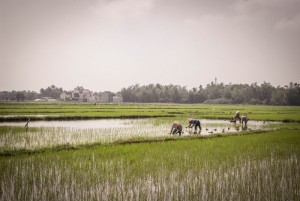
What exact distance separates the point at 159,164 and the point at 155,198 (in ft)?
7.57

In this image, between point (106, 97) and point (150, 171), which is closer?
point (150, 171)

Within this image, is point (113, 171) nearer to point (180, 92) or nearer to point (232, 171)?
point (232, 171)

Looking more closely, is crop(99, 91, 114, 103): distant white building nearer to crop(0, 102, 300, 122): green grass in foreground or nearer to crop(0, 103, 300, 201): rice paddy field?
crop(0, 102, 300, 122): green grass in foreground

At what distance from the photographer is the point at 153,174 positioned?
603 centimetres

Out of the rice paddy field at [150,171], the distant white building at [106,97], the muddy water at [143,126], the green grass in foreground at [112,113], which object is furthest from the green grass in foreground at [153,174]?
the distant white building at [106,97]

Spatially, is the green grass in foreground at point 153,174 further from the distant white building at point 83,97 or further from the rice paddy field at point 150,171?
the distant white building at point 83,97

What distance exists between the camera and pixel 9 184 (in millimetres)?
5102

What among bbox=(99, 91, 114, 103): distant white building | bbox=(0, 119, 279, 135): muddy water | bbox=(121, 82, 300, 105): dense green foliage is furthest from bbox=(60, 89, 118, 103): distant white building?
bbox=(0, 119, 279, 135): muddy water

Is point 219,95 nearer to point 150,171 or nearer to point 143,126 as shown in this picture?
point 143,126

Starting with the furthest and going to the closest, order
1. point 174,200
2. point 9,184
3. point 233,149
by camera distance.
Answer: point 233,149 → point 9,184 → point 174,200

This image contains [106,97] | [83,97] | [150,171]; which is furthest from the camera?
[106,97]

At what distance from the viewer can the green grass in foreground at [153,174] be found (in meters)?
4.81

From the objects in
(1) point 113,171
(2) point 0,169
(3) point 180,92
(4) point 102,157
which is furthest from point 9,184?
(3) point 180,92

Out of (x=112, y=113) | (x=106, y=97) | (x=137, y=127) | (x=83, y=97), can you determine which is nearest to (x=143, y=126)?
(x=137, y=127)
